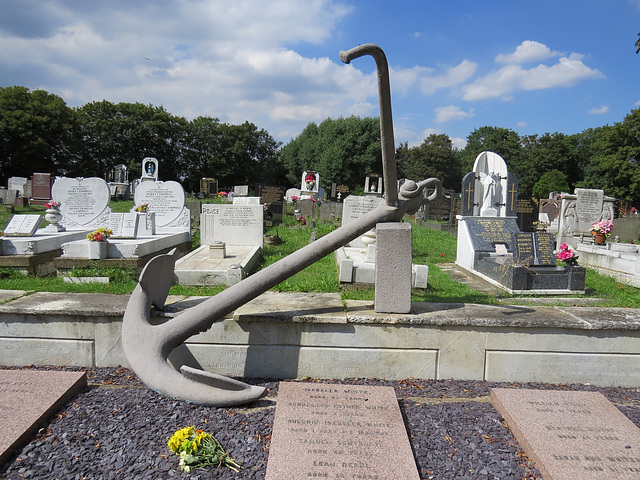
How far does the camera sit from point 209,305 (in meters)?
2.98

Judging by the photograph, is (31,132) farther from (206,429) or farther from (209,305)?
(206,429)

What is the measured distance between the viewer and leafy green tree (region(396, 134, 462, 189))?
4925 centimetres

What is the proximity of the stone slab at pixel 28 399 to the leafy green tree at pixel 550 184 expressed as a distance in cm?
4445

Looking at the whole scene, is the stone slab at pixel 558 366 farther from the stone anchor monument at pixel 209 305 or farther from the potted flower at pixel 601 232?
the potted flower at pixel 601 232

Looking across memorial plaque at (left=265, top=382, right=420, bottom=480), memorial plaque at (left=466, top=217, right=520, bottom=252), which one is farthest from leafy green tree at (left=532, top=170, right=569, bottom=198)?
memorial plaque at (left=265, top=382, right=420, bottom=480)

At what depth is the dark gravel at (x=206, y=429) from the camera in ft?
7.31

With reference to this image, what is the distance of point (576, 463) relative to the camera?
7.15 feet

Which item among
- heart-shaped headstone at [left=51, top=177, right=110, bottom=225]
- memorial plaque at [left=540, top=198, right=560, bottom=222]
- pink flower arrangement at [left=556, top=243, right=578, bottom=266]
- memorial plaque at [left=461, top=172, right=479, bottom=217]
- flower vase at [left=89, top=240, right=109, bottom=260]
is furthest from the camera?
memorial plaque at [left=540, top=198, right=560, bottom=222]

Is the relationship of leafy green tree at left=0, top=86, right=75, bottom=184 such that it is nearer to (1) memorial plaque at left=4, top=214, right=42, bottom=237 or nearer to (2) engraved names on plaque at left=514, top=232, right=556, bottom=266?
(1) memorial plaque at left=4, top=214, right=42, bottom=237

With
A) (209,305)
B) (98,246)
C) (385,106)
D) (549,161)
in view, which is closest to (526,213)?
(385,106)

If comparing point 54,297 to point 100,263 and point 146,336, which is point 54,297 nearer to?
point 146,336

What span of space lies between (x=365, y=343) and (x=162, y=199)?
28.9 feet

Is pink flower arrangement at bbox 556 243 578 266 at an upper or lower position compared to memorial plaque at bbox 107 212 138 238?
lower

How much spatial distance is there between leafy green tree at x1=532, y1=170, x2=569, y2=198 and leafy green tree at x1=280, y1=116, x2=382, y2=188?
1637 centimetres
